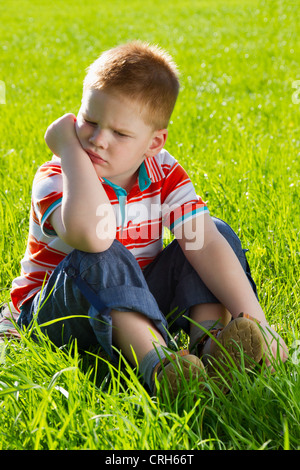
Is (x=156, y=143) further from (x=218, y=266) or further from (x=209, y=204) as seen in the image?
(x=209, y=204)

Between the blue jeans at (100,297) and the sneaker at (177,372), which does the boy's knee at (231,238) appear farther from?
the sneaker at (177,372)

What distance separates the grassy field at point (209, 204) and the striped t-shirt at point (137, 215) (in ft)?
0.98

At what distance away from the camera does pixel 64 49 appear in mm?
10406

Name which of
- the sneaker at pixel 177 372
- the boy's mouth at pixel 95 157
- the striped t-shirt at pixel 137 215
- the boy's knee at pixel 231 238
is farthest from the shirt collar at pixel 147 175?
the sneaker at pixel 177 372

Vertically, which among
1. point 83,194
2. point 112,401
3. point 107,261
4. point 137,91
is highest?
point 137,91

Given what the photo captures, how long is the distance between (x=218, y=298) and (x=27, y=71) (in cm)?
688

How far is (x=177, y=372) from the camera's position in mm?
1855

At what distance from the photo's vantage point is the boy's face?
2.15 meters

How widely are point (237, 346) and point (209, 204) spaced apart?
1.61 m

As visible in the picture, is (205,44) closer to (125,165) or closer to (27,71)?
(27,71)

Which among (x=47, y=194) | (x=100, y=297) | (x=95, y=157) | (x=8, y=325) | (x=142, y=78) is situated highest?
(x=142, y=78)

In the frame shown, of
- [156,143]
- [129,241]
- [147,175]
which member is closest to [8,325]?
[129,241]

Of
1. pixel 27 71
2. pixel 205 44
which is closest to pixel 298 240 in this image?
pixel 27 71

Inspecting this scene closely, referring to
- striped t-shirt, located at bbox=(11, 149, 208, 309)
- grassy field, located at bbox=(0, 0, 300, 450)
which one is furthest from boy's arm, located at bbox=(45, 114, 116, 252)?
grassy field, located at bbox=(0, 0, 300, 450)
